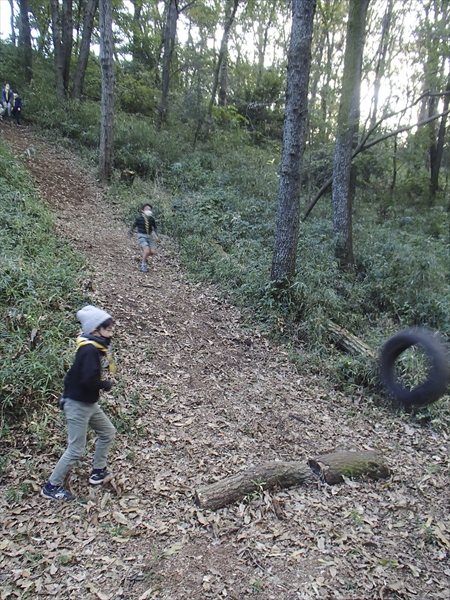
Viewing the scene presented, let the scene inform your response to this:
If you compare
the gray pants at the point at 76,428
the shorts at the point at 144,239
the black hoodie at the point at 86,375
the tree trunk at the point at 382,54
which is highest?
the tree trunk at the point at 382,54

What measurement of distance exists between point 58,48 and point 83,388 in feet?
67.5

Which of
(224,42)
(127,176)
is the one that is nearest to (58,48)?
(224,42)

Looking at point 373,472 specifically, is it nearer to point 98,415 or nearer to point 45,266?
point 98,415

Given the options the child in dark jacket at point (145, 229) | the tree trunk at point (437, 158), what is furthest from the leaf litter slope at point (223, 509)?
the tree trunk at point (437, 158)

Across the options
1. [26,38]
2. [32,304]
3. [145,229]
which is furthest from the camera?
[26,38]

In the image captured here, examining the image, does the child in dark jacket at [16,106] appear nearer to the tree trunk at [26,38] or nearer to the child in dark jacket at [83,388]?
the tree trunk at [26,38]

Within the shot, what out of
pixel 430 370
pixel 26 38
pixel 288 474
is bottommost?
pixel 288 474

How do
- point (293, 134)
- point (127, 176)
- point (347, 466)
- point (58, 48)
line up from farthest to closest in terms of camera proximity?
point (58, 48), point (127, 176), point (293, 134), point (347, 466)

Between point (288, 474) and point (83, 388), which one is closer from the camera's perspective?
point (83, 388)

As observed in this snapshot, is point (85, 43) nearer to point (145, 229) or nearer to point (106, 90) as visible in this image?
point (106, 90)

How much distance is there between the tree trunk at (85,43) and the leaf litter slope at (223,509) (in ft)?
54.2

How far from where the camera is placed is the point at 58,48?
18.6 m

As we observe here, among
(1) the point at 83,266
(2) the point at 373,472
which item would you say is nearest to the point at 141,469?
(2) the point at 373,472

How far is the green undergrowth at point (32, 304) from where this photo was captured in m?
5.00
